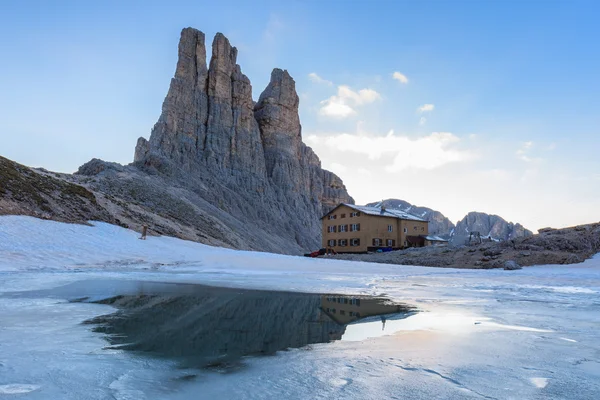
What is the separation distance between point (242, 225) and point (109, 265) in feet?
178

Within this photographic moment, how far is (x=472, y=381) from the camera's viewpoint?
11.7 feet

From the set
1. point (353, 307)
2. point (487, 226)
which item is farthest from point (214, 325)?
point (487, 226)

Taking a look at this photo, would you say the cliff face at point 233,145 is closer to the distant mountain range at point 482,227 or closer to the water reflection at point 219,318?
the distant mountain range at point 482,227

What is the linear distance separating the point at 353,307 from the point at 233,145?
94.8 m

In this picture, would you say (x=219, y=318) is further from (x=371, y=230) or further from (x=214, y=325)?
(x=371, y=230)

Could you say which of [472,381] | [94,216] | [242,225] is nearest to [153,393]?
[472,381]

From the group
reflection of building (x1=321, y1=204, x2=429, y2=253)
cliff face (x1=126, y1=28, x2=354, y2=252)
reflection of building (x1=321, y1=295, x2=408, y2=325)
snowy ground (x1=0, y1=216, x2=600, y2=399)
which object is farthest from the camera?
cliff face (x1=126, y1=28, x2=354, y2=252)

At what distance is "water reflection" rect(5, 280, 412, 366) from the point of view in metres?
4.64

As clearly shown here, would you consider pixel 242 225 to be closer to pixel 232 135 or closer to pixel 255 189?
pixel 255 189

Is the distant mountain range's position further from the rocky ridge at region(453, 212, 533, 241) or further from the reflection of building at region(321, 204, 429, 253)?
the reflection of building at region(321, 204, 429, 253)

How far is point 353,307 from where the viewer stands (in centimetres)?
814

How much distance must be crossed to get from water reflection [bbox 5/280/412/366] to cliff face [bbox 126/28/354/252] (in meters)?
68.7

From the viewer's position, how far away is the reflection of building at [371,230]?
53531 mm

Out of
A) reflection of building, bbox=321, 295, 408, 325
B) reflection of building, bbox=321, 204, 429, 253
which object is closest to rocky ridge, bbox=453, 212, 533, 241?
reflection of building, bbox=321, 204, 429, 253
